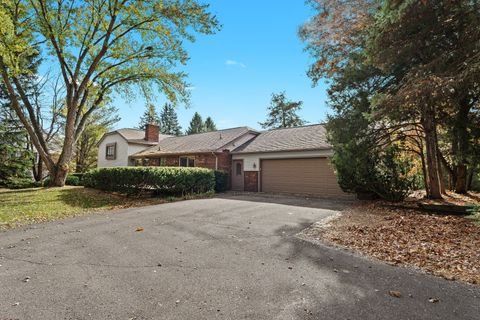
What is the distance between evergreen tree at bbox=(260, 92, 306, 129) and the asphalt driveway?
38205mm

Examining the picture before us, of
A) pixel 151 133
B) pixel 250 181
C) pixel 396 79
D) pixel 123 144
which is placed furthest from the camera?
pixel 151 133

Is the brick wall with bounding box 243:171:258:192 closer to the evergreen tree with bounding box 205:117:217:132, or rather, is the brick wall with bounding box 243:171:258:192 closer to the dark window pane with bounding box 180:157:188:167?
the dark window pane with bounding box 180:157:188:167

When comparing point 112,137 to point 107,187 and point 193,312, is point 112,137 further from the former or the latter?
point 193,312

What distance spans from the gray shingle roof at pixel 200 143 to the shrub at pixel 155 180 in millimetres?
4294

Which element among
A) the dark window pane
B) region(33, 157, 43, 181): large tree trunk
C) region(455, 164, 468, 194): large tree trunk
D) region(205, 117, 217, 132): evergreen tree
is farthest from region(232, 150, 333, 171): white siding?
region(205, 117, 217, 132): evergreen tree

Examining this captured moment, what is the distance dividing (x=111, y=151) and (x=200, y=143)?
37.5 feet

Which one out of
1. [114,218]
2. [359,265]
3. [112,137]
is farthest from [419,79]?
[112,137]

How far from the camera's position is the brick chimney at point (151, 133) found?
26094 mm

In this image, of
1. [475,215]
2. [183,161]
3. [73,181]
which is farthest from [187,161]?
[475,215]

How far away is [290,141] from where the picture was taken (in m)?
16.4

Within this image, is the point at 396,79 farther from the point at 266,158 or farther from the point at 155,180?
the point at 155,180

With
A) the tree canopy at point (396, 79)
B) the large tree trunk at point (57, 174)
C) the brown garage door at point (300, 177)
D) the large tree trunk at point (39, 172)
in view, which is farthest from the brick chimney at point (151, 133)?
the tree canopy at point (396, 79)

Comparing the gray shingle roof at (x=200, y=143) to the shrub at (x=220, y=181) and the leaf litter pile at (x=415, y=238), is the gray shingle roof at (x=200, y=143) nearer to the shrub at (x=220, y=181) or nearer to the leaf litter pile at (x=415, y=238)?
the shrub at (x=220, y=181)

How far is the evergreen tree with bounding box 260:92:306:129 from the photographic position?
140 feet
